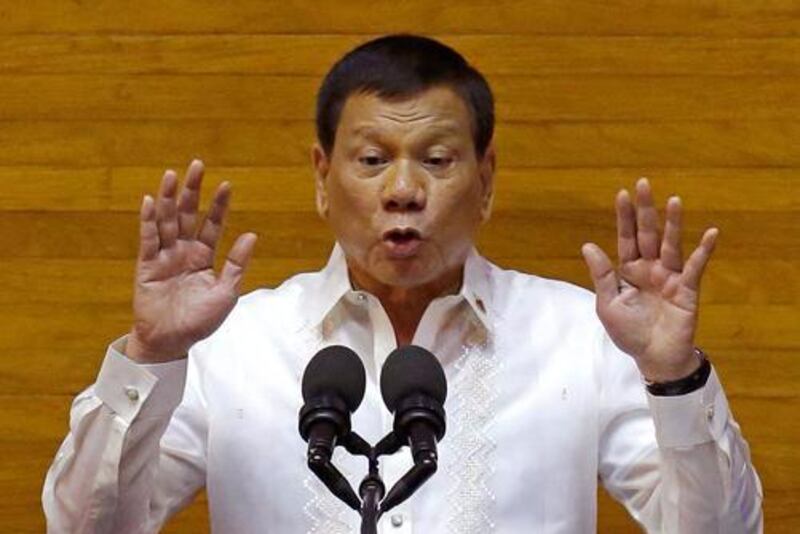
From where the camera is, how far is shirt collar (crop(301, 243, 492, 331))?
8.97 feet

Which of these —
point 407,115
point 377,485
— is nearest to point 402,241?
point 407,115

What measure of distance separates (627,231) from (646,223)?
29 millimetres

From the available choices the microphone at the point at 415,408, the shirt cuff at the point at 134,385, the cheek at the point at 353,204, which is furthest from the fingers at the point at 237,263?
the microphone at the point at 415,408

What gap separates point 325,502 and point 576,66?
0.90 m

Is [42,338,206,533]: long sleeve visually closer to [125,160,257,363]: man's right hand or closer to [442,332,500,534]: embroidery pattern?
[125,160,257,363]: man's right hand

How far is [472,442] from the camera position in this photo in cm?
266

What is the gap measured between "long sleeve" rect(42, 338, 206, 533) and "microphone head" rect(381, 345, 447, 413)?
19.0 inches

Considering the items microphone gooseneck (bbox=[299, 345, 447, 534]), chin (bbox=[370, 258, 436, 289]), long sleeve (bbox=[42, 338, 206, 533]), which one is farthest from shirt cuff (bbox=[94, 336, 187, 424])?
microphone gooseneck (bbox=[299, 345, 447, 534])

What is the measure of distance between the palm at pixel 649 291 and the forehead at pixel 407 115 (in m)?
0.38

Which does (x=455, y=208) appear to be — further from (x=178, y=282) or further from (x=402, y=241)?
(x=178, y=282)

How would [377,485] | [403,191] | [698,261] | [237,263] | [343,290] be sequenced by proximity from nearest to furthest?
[377,485] < [698,261] < [237,263] < [403,191] < [343,290]

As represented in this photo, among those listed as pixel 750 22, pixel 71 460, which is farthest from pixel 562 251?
pixel 71 460

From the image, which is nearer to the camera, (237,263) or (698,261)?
(698,261)

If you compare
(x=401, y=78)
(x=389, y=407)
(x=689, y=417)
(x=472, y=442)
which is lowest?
(x=472, y=442)
